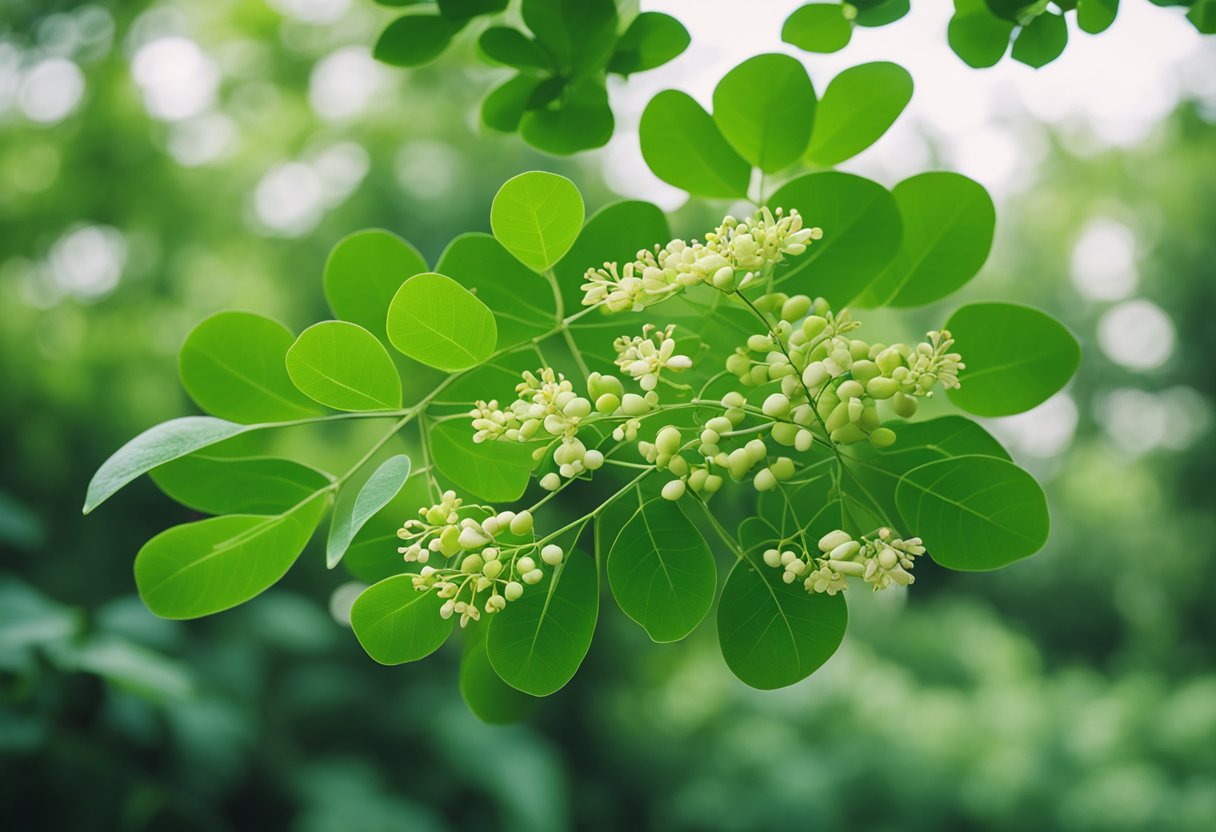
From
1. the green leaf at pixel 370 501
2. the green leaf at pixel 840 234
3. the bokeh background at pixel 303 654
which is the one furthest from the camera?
the bokeh background at pixel 303 654

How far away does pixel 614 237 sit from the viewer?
1.62ft

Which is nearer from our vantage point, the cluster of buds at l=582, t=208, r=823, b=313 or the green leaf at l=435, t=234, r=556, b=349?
the cluster of buds at l=582, t=208, r=823, b=313

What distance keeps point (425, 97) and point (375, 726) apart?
232cm

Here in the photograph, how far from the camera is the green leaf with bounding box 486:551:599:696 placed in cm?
41

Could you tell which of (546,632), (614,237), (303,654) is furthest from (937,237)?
(303,654)

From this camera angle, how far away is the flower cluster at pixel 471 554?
37 cm

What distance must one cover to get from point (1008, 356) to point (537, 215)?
25 centimetres

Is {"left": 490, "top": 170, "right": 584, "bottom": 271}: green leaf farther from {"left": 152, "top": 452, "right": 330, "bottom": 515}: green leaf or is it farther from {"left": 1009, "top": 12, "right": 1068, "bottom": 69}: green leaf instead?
{"left": 1009, "top": 12, "right": 1068, "bottom": 69}: green leaf

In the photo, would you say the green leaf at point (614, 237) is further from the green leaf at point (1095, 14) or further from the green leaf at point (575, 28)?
the green leaf at point (1095, 14)

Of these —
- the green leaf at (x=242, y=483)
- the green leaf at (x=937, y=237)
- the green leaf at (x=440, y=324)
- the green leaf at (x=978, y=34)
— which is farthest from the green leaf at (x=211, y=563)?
the green leaf at (x=978, y=34)

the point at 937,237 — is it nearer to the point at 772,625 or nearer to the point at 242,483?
the point at 772,625

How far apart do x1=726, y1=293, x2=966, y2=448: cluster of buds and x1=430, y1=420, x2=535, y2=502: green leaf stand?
0.41 ft

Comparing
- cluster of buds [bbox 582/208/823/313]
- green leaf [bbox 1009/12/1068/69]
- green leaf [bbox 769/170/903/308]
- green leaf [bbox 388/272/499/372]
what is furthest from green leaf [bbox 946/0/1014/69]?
green leaf [bbox 388/272/499/372]

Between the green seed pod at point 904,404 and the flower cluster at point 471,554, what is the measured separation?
16 cm
